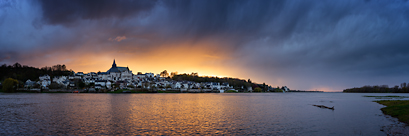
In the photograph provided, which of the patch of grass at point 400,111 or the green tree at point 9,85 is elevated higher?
the green tree at point 9,85

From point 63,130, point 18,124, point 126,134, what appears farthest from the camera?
point 18,124

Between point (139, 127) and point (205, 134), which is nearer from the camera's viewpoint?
point (205, 134)

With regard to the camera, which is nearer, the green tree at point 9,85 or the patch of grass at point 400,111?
the patch of grass at point 400,111

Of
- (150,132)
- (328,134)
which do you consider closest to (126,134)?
(150,132)

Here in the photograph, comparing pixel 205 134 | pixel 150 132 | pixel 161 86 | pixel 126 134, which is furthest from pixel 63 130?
pixel 161 86

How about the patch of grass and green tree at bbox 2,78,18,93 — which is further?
green tree at bbox 2,78,18,93

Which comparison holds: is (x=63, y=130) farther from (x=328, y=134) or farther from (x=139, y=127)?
(x=328, y=134)

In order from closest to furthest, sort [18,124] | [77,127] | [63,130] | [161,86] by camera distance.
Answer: [63,130], [77,127], [18,124], [161,86]

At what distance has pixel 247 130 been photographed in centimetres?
2333

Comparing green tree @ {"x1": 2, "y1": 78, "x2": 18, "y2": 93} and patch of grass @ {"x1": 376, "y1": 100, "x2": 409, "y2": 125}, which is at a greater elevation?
green tree @ {"x1": 2, "y1": 78, "x2": 18, "y2": 93}

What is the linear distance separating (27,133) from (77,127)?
4.35 m

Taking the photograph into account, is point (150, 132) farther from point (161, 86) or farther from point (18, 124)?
point (161, 86)

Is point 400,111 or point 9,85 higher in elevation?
point 9,85

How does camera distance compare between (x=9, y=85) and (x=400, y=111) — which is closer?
(x=400, y=111)
